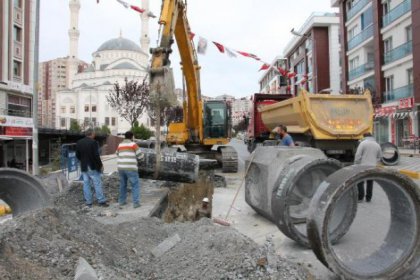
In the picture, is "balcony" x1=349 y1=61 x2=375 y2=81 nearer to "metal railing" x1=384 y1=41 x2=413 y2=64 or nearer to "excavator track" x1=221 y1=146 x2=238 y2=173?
"metal railing" x1=384 y1=41 x2=413 y2=64

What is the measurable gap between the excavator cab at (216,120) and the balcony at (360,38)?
25.3 m

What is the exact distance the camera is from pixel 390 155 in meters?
18.0

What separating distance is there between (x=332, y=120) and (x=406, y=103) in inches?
775

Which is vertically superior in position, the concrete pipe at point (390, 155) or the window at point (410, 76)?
the window at point (410, 76)

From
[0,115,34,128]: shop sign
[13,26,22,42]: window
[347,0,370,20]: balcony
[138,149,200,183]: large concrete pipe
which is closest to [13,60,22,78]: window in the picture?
[13,26,22,42]: window

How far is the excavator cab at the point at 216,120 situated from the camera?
1529cm

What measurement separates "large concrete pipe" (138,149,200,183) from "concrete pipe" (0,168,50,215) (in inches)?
152

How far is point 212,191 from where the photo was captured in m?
10.9

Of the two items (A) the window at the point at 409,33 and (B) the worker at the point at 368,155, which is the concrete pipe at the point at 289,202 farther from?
(A) the window at the point at 409,33

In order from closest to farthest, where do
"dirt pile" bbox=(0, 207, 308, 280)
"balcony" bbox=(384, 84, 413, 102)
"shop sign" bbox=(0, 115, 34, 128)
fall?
1. "dirt pile" bbox=(0, 207, 308, 280)
2. "shop sign" bbox=(0, 115, 34, 128)
3. "balcony" bbox=(384, 84, 413, 102)

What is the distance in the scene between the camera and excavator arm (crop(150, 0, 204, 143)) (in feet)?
32.2

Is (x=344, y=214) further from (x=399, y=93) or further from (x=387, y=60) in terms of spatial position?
(x=387, y=60)

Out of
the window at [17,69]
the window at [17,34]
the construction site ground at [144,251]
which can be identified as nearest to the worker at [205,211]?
the construction site ground at [144,251]

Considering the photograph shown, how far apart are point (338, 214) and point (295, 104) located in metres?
7.50
